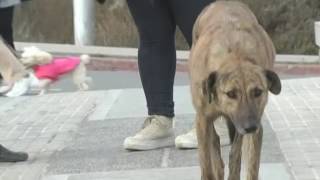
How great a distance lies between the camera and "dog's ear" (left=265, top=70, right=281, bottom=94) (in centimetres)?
422

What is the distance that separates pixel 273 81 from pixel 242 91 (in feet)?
0.86

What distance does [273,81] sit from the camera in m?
4.24

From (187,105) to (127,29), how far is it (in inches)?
324

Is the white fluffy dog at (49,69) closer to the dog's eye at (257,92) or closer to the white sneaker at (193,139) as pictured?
A: the white sneaker at (193,139)

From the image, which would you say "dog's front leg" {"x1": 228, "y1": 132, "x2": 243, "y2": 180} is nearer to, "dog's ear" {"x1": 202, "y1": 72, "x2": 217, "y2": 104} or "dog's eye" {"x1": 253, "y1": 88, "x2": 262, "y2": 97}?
"dog's ear" {"x1": 202, "y1": 72, "x2": 217, "y2": 104}

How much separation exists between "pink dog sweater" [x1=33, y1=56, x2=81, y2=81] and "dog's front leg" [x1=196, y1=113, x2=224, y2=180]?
4307 millimetres

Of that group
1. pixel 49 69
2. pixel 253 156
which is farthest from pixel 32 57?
pixel 253 156

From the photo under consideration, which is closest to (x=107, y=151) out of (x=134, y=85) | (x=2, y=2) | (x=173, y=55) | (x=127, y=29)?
(x=173, y=55)

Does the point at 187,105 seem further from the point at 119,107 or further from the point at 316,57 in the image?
the point at 316,57

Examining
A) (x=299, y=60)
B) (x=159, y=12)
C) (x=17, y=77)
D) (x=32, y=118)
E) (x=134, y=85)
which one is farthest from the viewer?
(x=299, y=60)

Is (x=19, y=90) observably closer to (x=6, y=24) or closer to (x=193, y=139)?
(x=6, y=24)

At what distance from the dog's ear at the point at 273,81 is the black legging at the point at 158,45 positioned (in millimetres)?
1601

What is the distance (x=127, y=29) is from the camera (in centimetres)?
1630

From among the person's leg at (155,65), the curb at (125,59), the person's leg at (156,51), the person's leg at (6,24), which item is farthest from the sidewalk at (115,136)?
the curb at (125,59)
